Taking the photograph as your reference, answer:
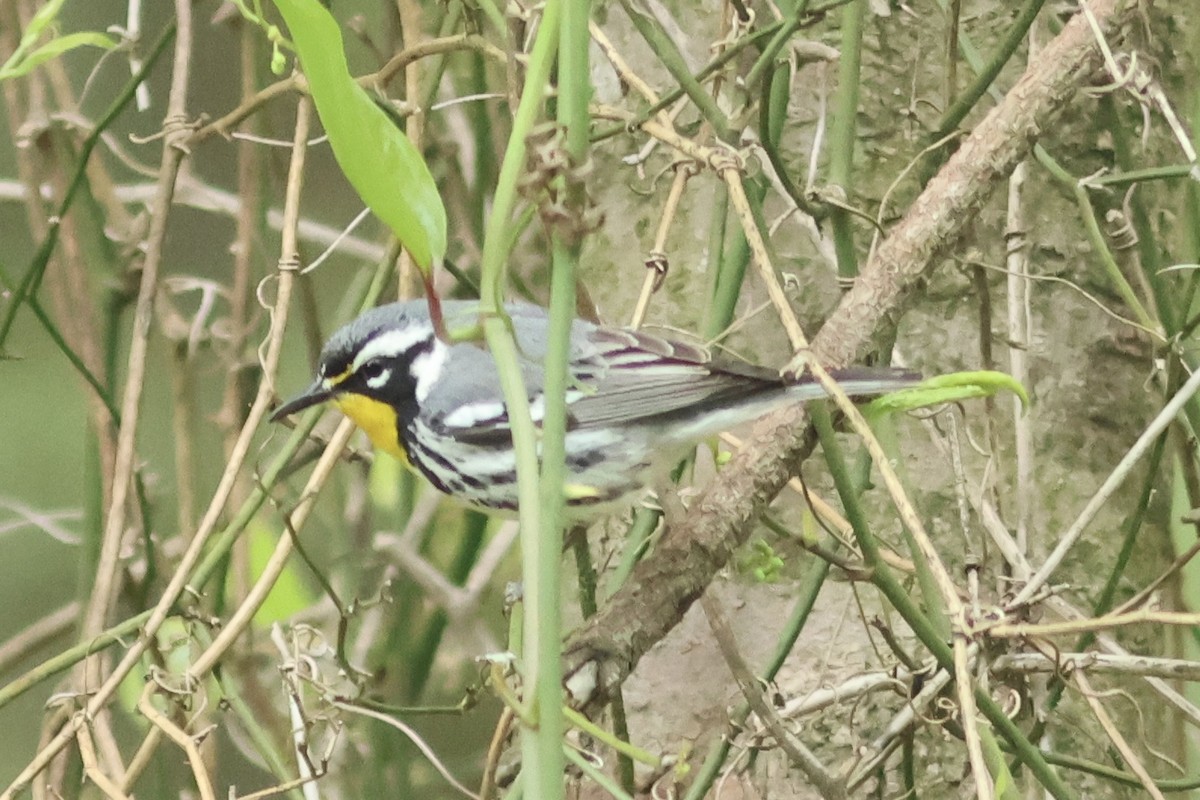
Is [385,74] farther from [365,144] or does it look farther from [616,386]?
[365,144]

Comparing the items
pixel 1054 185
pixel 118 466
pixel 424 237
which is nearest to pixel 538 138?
pixel 424 237

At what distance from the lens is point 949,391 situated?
711 millimetres

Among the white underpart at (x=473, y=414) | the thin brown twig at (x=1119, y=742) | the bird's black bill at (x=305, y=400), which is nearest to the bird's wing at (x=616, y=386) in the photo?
the white underpart at (x=473, y=414)

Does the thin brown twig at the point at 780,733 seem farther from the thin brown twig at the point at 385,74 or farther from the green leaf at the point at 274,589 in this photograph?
the green leaf at the point at 274,589


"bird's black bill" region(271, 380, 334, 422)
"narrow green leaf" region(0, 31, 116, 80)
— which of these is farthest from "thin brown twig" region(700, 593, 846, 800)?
"narrow green leaf" region(0, 31, 116, 80)

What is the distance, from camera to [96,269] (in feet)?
4.37

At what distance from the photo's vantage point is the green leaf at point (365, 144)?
0.47m

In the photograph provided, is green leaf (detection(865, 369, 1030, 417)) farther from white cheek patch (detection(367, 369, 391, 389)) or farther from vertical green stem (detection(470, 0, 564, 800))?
white cheek patch (detection(367, 369, 391, 389))

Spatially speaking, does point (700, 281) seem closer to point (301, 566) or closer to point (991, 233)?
point (991, 233)

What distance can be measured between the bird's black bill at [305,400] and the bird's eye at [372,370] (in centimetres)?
4

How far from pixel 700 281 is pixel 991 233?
0.92 feet

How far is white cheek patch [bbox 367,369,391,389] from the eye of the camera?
1153mm

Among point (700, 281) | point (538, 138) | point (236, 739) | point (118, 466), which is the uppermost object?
point (538, 138)

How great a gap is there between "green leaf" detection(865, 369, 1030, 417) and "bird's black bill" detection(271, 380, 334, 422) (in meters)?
0.53
